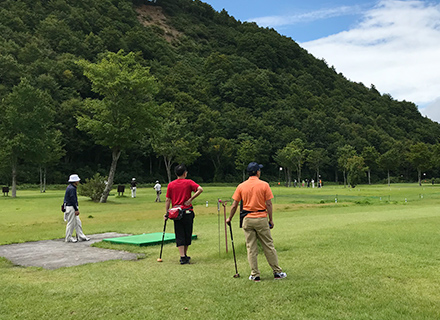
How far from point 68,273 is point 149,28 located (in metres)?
173

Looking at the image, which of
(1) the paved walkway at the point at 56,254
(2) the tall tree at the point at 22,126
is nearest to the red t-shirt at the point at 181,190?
(1) the paved walkway at the point at 56,254

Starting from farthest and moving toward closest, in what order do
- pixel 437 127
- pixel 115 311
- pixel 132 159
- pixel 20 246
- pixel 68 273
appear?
1. pixel 437 127
2. pixel 132 159
3. pixel 20 246
4. pixel 68 273
5. pixel 115 311

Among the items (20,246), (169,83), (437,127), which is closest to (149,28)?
(169,83)

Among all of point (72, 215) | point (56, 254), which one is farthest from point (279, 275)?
point (72, 215)

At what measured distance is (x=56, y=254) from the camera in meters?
10.2

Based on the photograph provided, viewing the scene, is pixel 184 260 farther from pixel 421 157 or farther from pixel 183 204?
pixel 421 157

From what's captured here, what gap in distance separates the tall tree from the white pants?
3255 cm

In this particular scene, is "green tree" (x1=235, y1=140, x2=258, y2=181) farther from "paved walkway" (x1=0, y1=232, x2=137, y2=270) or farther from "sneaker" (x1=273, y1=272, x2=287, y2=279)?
"sneaker" (x1=273, y1=272, x2=287, y2=279)

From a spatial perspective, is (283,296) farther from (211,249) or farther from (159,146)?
(159,146)

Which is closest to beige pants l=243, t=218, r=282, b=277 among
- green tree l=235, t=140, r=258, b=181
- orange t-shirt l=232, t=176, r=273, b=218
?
orange t-shirt l=232, t=176, r=273, b=218

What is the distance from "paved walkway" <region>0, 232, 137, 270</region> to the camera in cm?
916

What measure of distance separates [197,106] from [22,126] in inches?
2595

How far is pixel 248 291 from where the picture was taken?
6219 millimetres

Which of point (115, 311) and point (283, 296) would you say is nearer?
point (115, 311)
